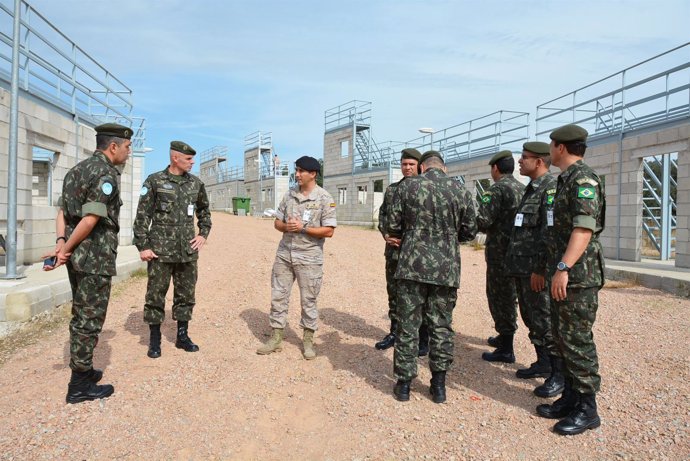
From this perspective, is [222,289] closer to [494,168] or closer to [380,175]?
[494,168]

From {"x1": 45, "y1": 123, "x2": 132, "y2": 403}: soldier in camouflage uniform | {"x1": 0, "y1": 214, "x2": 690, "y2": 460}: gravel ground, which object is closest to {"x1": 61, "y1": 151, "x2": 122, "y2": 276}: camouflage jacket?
{"x1": 45, "y1": 123, "x2": 132, "y2": 403}: soldier in camouflage uniform

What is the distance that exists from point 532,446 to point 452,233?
1467 mm

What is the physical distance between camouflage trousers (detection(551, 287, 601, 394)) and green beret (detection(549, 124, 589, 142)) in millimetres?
967

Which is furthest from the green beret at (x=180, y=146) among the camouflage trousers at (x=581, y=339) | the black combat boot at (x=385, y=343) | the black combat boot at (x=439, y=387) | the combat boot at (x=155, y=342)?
the camouflage trousers at (x=581, y=339)

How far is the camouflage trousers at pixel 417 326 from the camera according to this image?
3.46m

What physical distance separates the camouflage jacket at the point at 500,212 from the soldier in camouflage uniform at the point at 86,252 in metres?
3.00

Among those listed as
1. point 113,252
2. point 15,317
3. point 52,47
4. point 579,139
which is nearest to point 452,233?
point 579,139

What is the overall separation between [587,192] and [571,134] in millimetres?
427

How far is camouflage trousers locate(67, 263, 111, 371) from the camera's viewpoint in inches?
128

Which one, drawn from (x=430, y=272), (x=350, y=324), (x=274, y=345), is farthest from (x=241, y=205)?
(x=430, y=272)

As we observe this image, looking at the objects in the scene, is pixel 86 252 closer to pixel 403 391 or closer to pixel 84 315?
pixel 84 315

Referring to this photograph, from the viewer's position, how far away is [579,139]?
3111mm

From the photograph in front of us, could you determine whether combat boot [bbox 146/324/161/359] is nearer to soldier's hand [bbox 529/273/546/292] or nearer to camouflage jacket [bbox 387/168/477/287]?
camouflage jacket [bbox 387/168/477/287]

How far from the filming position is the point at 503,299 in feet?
14.2
